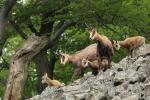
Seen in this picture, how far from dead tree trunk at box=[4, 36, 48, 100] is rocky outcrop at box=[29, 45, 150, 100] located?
4119mm

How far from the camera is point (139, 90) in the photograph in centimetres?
1263

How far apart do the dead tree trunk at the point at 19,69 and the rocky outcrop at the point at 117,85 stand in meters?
4.12

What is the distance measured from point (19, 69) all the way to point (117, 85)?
7809 mm

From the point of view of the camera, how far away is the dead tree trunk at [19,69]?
67.3 ft

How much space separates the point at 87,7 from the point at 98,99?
9840mm

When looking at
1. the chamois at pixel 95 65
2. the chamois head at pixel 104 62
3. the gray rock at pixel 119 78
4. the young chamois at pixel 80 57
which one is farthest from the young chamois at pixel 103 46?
the young chamois at pixel 80 57

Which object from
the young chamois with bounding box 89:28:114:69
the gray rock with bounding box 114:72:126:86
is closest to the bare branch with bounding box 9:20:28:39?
the young chamois with bounding box 89:28:114:69

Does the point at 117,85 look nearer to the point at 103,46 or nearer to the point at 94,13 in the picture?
the point at 103,46

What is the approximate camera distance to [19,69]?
20984mm

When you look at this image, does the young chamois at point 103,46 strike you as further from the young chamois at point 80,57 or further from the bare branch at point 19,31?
the bare branch at point 19,31

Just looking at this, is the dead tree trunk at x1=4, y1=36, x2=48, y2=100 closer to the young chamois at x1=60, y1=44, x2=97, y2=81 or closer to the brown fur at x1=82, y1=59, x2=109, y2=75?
the young chamois at x1=60, y1=44, x2=97, y2=81

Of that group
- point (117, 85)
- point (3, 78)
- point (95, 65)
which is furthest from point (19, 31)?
point (117, 85)

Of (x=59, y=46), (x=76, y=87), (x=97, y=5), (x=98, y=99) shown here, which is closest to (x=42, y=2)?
(x=97, y=5)

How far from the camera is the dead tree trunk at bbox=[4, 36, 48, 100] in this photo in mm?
20516
